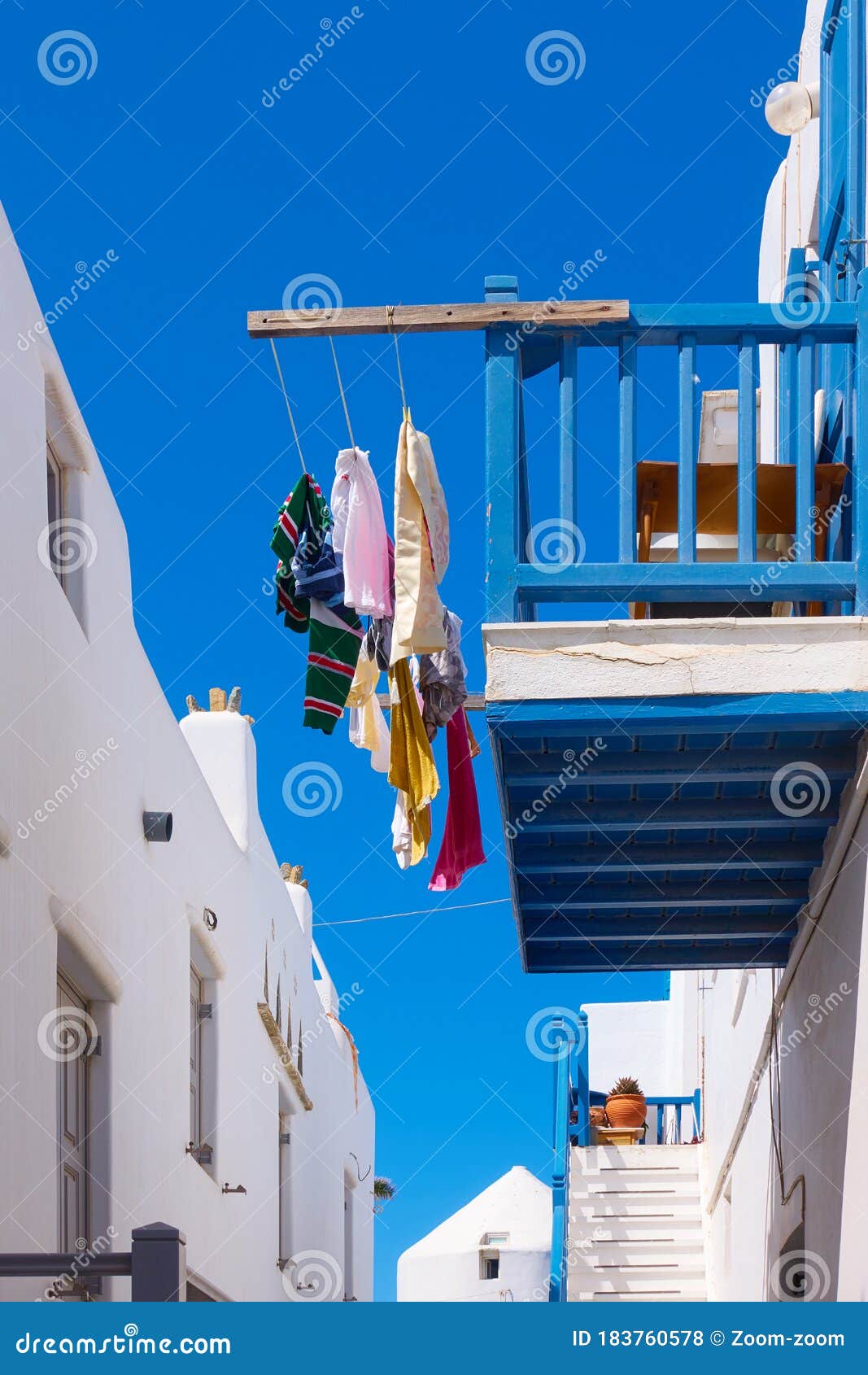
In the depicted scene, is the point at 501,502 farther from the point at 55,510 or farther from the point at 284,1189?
the point at 284,1189

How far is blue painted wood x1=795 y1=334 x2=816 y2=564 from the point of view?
20.6ft

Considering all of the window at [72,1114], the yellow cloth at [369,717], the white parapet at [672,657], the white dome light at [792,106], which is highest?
the white dome light at [792,106]

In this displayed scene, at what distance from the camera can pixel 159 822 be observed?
9.27 meters

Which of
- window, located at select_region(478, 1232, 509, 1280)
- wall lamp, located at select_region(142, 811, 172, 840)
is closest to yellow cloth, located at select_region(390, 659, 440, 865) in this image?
wall lamp, located at select_region(142, 811, 172, 840)

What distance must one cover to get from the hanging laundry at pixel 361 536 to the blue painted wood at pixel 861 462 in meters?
1.78

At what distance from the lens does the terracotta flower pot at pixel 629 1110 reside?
16906 millimetres

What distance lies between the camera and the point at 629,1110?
16.9 metres

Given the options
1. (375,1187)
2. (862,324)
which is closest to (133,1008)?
(862,324)

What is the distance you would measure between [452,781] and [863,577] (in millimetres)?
Result: 2424

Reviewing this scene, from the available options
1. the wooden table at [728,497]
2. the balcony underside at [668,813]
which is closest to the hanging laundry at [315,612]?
the balcony underside at [668,813]

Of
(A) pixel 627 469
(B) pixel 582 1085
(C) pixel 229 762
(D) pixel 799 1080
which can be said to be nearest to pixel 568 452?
(A) pixel 627 469

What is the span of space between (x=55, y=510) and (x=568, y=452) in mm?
3096

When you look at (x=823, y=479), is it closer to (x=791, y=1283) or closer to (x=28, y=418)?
(x=28, y=418)

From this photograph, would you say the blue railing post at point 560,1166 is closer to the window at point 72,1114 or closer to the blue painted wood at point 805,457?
the window at point 72,1114
